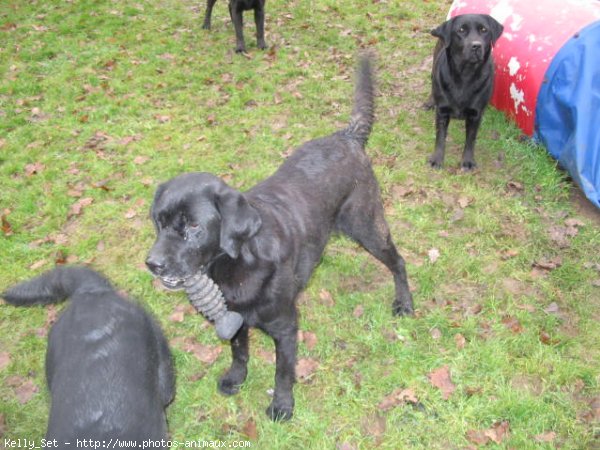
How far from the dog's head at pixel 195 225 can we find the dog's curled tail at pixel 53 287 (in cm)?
66

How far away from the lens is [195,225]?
102 inches

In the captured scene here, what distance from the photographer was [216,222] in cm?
266

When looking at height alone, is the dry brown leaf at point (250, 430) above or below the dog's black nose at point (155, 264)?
below

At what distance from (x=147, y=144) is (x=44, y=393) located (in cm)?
374

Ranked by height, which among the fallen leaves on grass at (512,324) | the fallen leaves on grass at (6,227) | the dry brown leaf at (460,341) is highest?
the fallen leaves on grass at (6,227)

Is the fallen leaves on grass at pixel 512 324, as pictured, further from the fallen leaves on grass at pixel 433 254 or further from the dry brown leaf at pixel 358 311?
the dry brown leaf at pixel 358 311

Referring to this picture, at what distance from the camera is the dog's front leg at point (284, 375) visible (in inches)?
130

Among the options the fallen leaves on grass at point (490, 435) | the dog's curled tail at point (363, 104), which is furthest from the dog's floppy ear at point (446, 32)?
the fallen leaves on grass at point (490, 435)

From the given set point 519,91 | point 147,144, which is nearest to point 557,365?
point 519,91

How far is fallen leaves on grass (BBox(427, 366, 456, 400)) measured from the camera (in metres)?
3.71

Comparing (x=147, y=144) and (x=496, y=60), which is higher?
(x=496, y=60)

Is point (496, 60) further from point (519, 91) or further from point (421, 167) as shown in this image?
point (421, 167)

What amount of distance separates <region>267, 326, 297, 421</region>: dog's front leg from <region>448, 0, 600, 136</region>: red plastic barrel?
4376 mm

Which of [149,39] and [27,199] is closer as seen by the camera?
[27,199]
